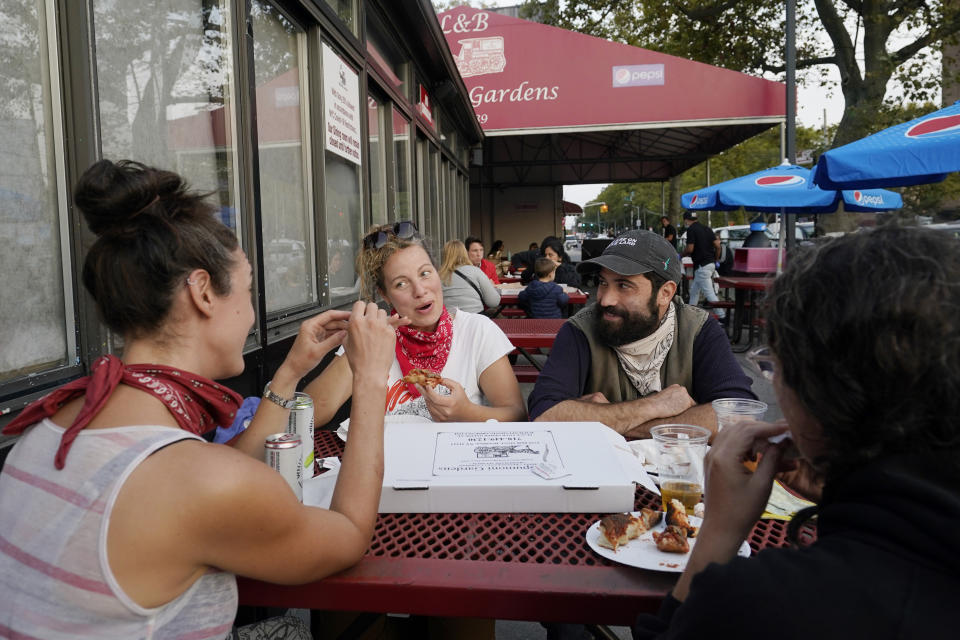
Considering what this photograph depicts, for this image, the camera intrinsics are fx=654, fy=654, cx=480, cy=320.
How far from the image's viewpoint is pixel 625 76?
1448 cm

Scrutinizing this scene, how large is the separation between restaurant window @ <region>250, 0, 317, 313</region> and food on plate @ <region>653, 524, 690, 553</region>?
9.35ft

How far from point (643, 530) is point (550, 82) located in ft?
47.8

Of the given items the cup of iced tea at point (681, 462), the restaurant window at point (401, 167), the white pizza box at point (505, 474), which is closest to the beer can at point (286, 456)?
the white pizza box at point (505, 474)

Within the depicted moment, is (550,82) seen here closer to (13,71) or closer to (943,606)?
(13,71)

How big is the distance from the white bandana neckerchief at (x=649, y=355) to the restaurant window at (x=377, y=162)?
4019 mm

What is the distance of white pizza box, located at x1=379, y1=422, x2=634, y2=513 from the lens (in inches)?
60.1

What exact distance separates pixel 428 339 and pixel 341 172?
2.95 meters

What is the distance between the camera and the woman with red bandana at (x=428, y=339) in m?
2.76

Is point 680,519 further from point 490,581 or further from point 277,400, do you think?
point 277,400

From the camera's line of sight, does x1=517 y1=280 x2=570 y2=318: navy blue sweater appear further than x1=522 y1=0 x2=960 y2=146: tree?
No

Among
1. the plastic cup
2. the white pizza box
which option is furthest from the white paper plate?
the plastic cup

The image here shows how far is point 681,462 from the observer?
5.35ft

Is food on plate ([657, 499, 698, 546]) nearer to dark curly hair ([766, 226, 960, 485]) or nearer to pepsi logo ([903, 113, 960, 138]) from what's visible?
dark curly hair ([766, 226, 960, 485])

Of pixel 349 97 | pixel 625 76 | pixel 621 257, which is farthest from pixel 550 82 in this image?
pixel 621 257
